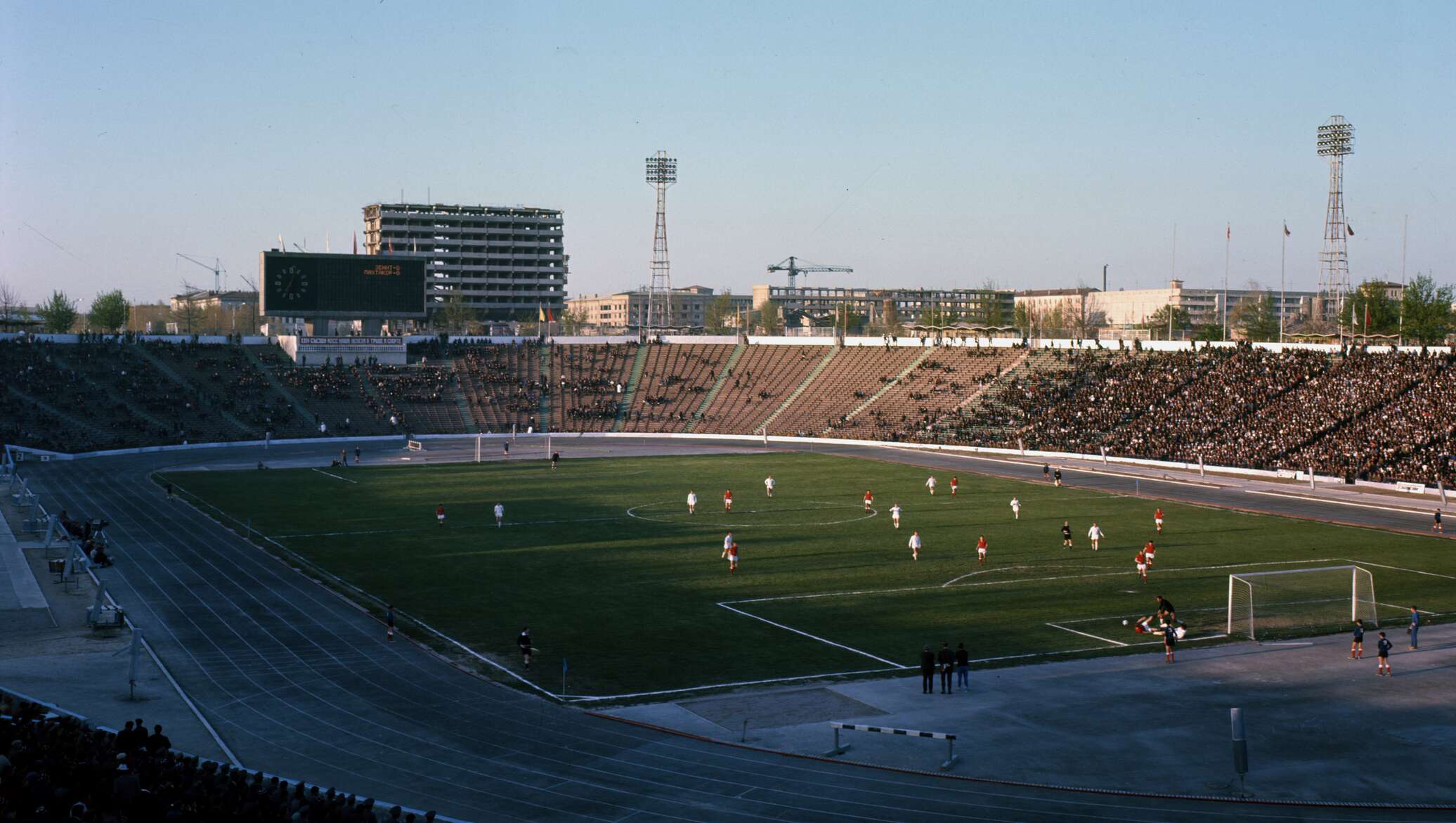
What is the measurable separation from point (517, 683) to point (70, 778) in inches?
513

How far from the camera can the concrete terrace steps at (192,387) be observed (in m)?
98.9

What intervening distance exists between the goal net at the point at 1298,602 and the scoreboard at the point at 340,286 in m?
94.6

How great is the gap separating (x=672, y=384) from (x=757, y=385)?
27.3ft

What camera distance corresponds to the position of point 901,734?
25359 mm

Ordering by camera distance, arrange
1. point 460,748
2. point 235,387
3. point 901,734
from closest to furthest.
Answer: point 460,748 → point 901,734 → point 235,387

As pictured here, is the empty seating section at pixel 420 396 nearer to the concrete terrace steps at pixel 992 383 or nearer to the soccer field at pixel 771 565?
the soccer field at pixel 771 565

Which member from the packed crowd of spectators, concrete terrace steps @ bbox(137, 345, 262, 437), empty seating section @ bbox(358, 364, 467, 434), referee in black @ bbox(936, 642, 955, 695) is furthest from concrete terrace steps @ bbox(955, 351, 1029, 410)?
the packed crowd of spectators

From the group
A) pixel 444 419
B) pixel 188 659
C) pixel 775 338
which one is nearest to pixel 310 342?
pixel 444 419

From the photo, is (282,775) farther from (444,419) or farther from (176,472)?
(444,419)

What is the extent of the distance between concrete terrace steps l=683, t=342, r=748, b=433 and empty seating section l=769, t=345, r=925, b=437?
7142mm

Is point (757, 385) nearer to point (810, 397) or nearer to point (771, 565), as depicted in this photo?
point (810, 397)

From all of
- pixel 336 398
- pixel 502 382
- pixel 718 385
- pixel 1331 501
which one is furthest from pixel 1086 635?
pixel 502 382

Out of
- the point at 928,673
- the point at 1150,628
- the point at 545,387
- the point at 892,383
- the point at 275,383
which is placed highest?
the point at 892,383

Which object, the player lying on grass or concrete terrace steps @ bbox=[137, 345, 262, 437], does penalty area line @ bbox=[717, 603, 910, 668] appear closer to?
the player lying on grass
